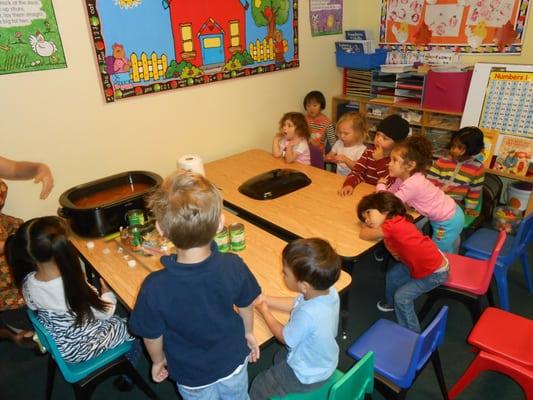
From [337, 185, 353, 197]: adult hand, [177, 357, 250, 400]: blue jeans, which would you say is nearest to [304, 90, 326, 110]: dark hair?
[337, 185, 353, 197]: adult hand

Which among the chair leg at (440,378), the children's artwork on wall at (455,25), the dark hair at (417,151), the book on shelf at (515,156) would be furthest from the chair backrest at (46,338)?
the children's artwork on wall at (455,25)

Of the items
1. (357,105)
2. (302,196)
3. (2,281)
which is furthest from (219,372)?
(357,105)

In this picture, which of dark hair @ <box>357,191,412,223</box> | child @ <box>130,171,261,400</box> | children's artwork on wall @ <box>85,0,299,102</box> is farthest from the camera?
children's artwork on wall @ <box>85,0,299,102</box>

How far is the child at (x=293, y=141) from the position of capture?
2.75 metres

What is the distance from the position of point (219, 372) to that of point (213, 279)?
0.32 metres

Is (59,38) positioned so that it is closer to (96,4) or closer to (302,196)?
(96,4)

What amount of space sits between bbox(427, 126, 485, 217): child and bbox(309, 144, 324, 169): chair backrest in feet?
2.81

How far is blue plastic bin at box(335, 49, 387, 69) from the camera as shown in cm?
336

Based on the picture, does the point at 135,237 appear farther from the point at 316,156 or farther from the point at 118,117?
the point at 316,156

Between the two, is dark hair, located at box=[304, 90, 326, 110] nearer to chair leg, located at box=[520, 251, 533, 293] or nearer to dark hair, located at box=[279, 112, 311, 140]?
dark hair, located at box=[279, 112, 311, 140]

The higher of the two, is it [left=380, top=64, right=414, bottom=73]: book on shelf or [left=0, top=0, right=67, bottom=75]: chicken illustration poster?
[left=0, top=0, right=67, bottom=75]: chicken illustration poster

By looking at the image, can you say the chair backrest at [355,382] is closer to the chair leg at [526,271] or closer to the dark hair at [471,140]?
the chair leg at [526,271]

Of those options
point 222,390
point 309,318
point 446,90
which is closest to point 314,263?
point 309,318

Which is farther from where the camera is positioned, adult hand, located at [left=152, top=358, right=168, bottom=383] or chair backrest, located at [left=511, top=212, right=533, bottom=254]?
chair backrest, located at [left=511, top=212, right=533, bottom=254]
